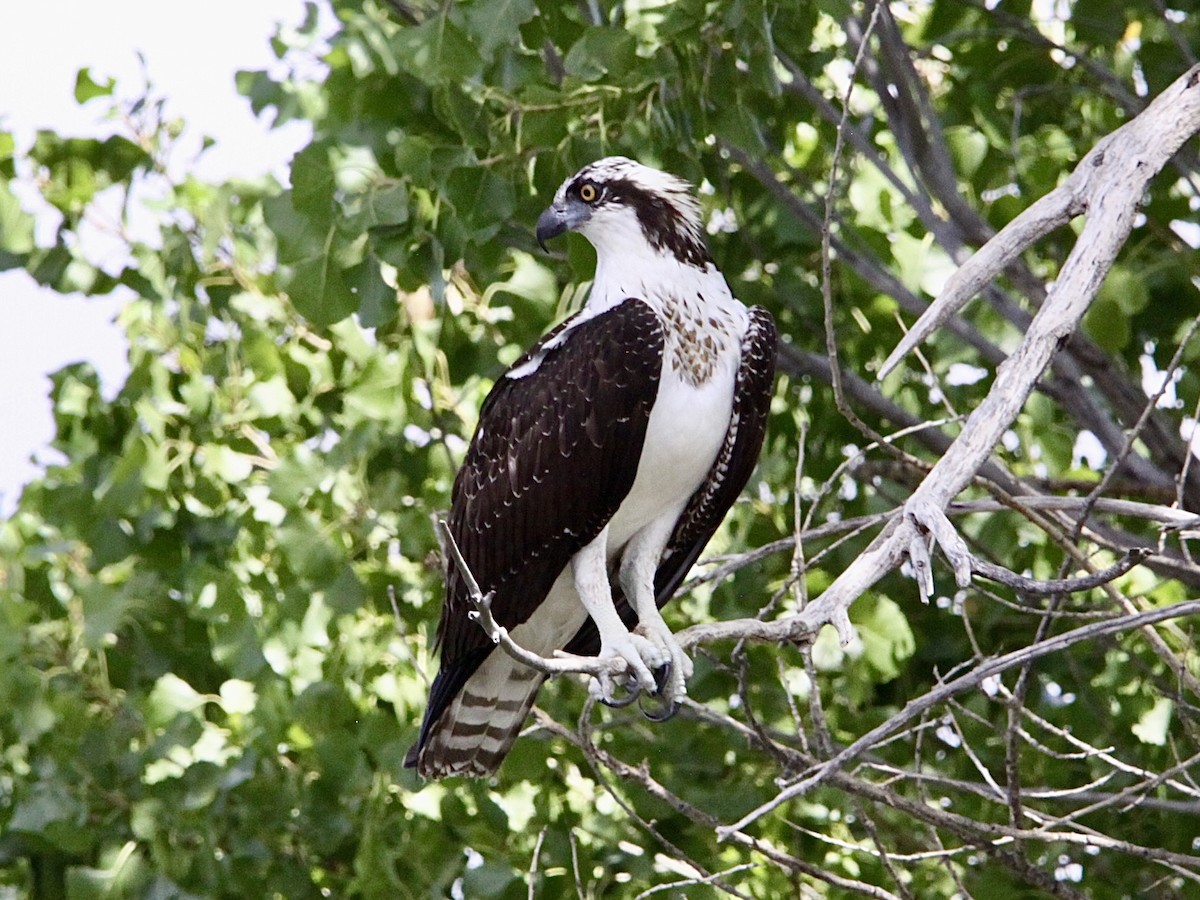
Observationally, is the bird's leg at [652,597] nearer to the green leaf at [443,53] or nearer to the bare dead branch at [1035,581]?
the green leaf at [443,53]

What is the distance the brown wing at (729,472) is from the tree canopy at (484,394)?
28 cm

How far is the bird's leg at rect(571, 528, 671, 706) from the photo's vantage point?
3943 mm

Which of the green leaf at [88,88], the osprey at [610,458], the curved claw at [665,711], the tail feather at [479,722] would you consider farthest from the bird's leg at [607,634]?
the green leaf at [88,88]

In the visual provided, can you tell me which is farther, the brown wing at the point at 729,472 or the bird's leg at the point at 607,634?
the brown wing at the point at 729,472

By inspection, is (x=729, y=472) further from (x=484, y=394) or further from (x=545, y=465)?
(x=484, y=394)

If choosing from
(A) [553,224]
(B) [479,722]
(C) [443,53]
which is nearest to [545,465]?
(A) [553,224]

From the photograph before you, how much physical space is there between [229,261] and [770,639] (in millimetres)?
3473

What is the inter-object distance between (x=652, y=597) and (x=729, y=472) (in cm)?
39

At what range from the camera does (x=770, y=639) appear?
3.34 metres

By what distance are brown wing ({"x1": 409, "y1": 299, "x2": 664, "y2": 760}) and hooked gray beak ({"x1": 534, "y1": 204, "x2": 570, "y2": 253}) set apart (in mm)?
235

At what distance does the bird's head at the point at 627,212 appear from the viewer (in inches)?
168

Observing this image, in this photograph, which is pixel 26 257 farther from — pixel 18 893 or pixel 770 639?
pixel 770 639

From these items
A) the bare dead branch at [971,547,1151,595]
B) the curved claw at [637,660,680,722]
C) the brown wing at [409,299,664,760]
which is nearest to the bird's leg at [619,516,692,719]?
the curved claw at [637,660,680,722]

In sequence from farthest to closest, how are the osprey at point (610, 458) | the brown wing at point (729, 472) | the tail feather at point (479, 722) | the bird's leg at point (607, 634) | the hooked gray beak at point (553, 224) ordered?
the tail feather at point (479, 722) → the hooked gray beak at point (553, 224) → the brown wing at point (729, 472) → the osprey at point (610, 458) → the bird's leg at point (607, 634)
